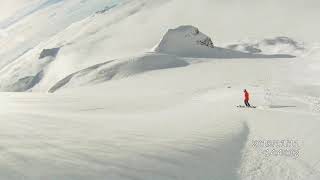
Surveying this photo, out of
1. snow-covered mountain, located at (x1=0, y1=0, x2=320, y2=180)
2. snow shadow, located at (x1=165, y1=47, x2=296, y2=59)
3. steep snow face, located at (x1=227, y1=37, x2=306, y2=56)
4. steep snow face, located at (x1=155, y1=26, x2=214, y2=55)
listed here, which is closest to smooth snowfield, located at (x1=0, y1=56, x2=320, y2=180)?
snow-covered mountain, located at (x1=0, y1=0, x2=320, y2=180)

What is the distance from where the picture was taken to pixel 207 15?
451ft

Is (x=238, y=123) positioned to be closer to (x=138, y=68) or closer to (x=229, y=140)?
(x=229, y=140)

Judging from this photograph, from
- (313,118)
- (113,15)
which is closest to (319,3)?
(113,15)

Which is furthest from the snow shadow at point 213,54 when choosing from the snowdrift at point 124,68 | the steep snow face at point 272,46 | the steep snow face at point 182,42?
the steep snow face at point 272,46

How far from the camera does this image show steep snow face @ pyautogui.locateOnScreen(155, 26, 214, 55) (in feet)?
220

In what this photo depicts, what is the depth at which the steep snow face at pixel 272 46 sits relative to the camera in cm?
8900

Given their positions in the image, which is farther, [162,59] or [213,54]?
[213,54]

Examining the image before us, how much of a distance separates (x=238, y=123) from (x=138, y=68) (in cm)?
3956

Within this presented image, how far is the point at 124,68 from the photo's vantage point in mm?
56375

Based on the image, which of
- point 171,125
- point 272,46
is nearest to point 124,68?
point 171,125

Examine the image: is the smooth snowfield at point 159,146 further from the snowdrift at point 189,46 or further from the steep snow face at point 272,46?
the steep snow face at point 272,46

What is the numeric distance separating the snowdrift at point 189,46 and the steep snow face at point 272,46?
2079 centimetres

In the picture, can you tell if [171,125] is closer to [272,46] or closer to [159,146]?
[159,146]

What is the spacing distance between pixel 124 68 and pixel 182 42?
47.9 ft
